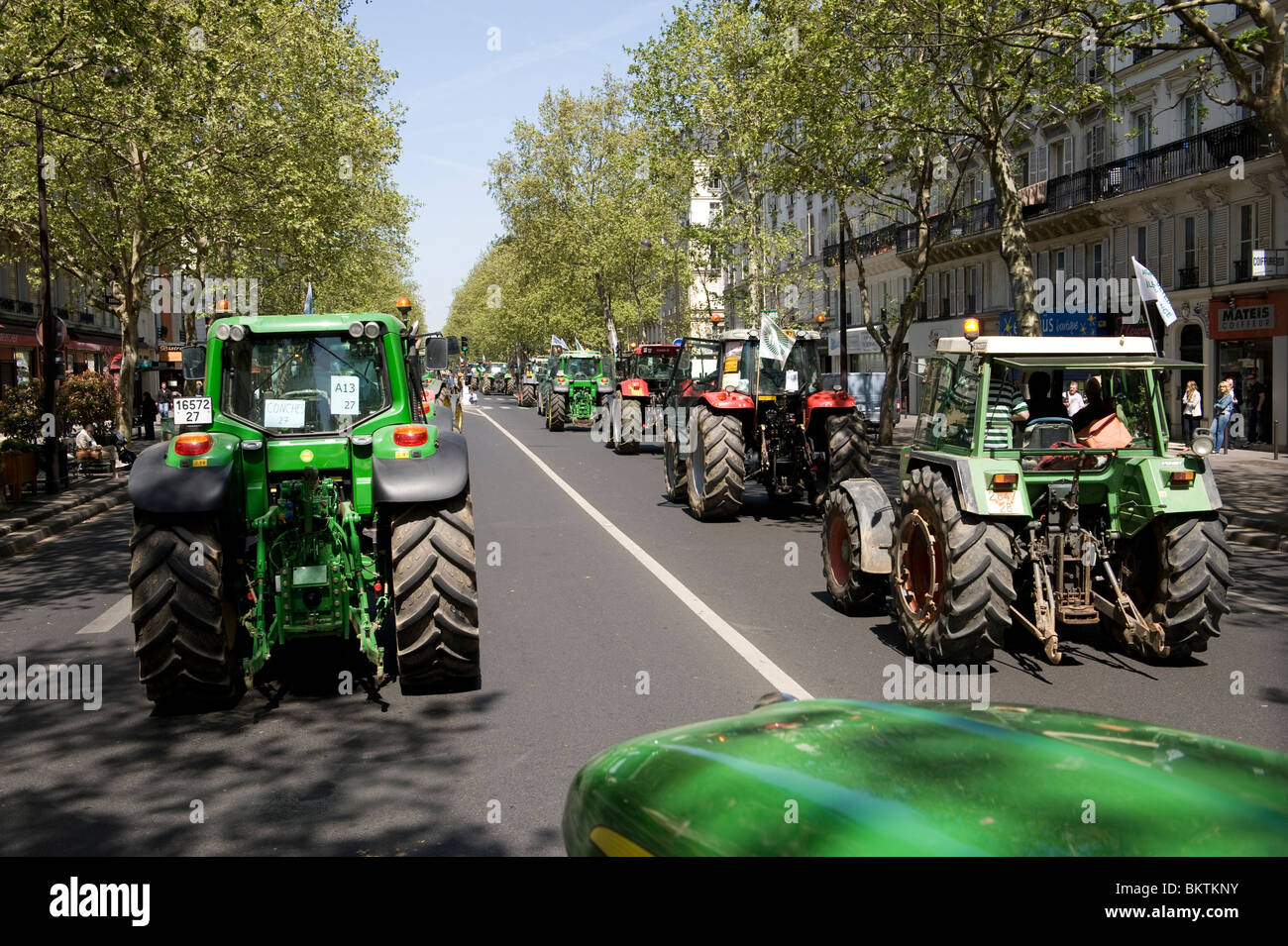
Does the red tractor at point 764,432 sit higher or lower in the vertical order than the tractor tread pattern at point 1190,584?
higher

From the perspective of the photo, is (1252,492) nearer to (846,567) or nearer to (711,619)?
(846,567)

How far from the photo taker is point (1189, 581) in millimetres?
7035

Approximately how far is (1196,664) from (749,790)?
19.8 ft

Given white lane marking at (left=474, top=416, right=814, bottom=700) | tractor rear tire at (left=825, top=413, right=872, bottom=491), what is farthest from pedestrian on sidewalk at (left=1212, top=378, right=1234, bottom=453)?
white lane marking at (left=474, top=416, right=814, bottom=700)

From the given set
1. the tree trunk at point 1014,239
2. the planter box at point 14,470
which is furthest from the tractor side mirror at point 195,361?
the tree trunk at point 1014,239

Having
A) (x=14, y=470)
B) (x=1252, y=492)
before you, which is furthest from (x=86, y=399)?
(x=1252, y=492)

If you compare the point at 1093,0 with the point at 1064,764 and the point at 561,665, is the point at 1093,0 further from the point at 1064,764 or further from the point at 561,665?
the point at 1064,764

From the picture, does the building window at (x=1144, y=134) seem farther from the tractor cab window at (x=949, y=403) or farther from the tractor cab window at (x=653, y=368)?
the tractor cab window at (x=949, y=403)

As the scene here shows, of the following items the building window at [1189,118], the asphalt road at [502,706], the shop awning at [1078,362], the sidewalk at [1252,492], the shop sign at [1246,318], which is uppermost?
the building window at [1189,118]

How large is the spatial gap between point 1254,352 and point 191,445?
29.3m

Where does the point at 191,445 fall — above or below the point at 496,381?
below

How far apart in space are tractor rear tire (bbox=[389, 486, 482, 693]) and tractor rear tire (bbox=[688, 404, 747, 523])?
25.6ft

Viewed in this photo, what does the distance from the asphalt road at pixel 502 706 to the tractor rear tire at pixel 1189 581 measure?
→ 24 centimetres

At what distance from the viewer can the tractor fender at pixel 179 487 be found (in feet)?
20.6
